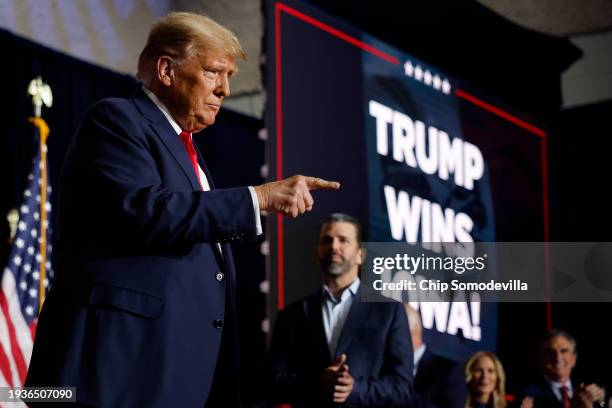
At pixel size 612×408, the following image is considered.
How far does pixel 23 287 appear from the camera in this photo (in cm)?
491

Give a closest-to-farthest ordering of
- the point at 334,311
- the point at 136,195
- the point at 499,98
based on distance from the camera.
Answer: the point at 136,195 → the point at 334,311 → the point at 499,98

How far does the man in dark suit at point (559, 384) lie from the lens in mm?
5074

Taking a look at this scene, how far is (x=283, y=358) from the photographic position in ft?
12.3

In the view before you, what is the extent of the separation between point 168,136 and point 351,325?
2.22 meters

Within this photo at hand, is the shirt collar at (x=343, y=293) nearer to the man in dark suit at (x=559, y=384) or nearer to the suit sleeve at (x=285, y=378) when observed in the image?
the suit sleeve at (x=285, y=378)

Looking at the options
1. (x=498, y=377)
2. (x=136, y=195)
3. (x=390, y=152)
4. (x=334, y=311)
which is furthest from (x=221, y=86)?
(x=498, y=377)

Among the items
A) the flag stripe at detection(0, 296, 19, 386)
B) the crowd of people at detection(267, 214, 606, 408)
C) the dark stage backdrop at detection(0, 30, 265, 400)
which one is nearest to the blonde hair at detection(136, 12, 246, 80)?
the crowd of people at detection(267, 214, 606, 408)

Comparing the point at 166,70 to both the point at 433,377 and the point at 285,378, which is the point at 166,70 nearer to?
the point at 285,378

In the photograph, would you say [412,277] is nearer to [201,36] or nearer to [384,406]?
[384,406]

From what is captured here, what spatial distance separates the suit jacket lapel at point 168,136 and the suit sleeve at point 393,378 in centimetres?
201

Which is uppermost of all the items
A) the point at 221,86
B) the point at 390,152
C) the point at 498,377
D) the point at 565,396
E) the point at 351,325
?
the point at 390,152

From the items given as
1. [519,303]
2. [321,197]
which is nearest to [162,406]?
[321,197]

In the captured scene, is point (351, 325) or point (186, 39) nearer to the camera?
point (186, 39)

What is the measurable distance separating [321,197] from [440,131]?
4.46 feet
